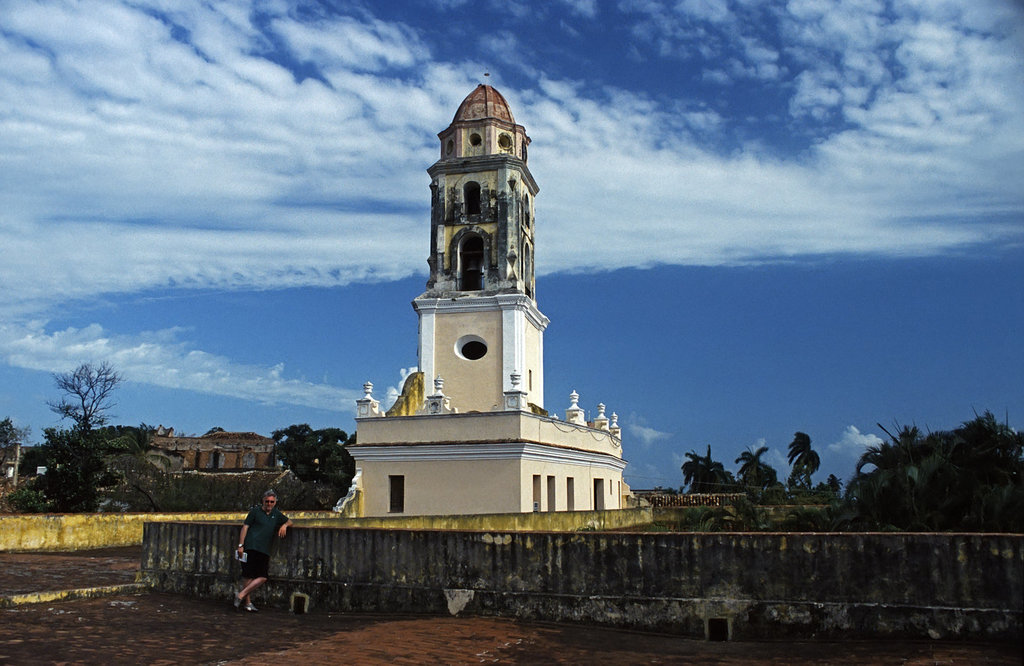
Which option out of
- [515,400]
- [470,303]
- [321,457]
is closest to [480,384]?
[470,303]

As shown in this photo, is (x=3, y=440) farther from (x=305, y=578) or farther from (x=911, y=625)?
(x=911, y=625)

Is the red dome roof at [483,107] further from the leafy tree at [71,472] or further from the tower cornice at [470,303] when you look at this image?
the leafy tree at [71,472]

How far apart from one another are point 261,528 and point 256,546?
20 cm

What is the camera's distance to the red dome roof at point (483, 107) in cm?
2816

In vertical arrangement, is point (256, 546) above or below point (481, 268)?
below

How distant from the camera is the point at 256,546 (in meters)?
8.98

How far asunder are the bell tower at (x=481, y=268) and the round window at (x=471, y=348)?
3cm

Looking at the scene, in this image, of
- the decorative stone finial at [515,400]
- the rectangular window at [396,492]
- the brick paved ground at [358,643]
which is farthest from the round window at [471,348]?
the brick paved ground at [358,643]

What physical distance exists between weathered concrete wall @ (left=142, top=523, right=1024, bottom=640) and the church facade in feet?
42.3

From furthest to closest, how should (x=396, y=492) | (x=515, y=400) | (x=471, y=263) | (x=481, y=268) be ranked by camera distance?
(x=471, y=263) → (x=481, y=268) → (x=396, y=492) → (x=515, y=400)

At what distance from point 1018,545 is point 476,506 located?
1631 cm

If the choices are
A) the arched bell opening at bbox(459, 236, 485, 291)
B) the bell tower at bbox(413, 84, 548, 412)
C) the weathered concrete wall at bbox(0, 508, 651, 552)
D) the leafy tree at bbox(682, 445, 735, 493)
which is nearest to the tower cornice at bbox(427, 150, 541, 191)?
the bell tower at bbox(413, 84, 548, 412)

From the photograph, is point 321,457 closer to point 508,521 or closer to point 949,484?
point 508,521

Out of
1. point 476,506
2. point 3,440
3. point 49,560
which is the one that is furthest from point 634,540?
point 3,440
